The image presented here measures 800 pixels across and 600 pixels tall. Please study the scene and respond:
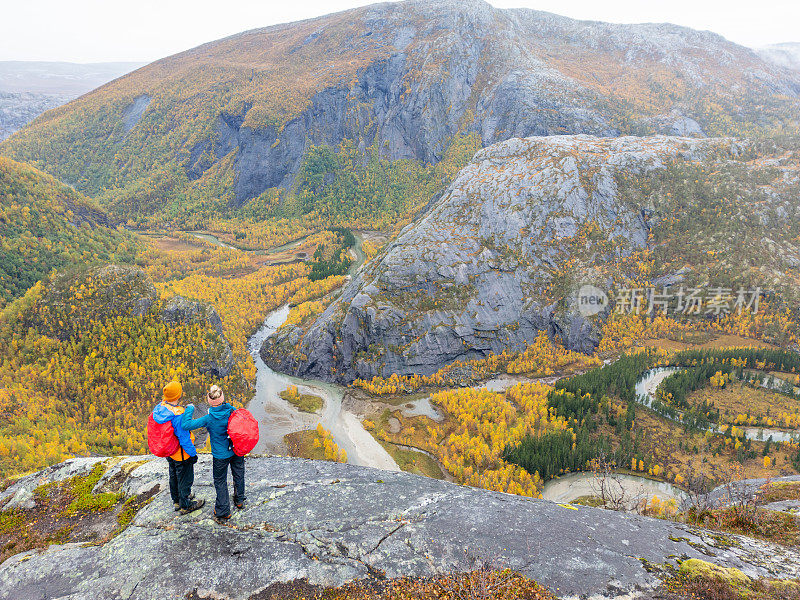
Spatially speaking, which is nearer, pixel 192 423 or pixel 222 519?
pixel 222 519

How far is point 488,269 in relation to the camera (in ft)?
377

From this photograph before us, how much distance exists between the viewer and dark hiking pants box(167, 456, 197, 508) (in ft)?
41.5

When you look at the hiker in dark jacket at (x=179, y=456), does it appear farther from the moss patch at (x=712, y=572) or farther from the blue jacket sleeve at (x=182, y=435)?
the moss patch at (x=712, y=572)

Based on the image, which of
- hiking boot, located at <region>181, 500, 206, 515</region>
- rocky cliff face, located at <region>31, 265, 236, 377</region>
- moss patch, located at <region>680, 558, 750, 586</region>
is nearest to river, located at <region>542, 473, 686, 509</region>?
moss patch, located at <region>680, 558, 750, 586</region>

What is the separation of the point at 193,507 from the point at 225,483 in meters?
1.97

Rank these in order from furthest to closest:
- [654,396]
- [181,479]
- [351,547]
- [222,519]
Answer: [654,396]
[181,479]
[222,519]
[351,547]

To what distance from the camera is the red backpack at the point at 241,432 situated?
39.9ft

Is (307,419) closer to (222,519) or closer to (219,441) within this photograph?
(222,519)

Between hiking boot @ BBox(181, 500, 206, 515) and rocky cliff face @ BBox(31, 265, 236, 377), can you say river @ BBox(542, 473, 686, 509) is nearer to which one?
hiking boot @ BBox(181, 500, 206, 515)

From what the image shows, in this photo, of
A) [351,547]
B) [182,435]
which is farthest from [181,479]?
[351,547]

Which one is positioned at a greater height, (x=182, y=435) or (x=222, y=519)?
(x=182, y=435)

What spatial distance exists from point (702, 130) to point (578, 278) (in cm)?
15327

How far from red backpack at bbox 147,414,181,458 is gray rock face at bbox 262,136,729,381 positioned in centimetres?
8972

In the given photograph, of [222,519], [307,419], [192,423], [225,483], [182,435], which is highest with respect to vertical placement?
[192,423]
